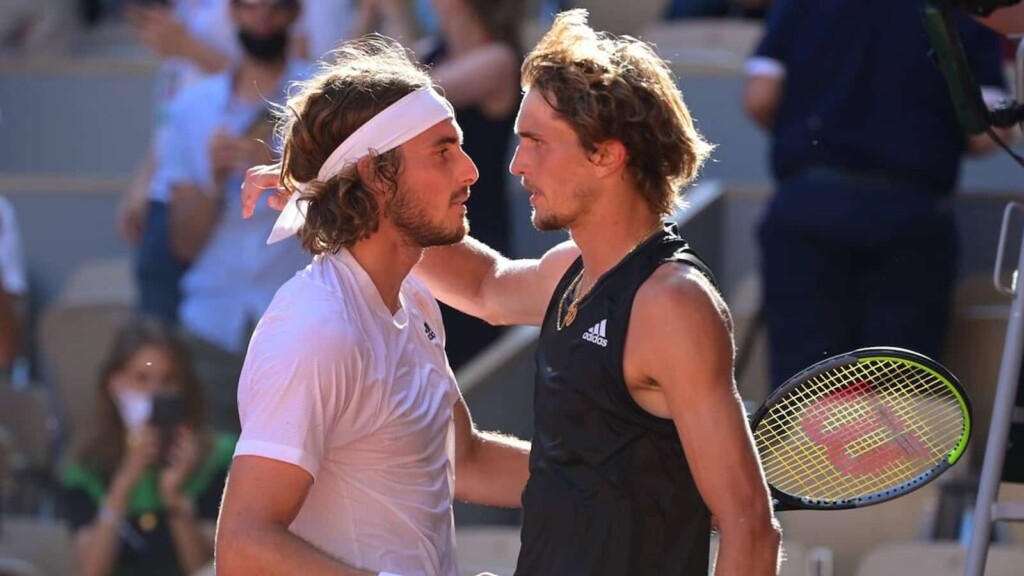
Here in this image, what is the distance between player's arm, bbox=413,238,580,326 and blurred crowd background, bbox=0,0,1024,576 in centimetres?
132

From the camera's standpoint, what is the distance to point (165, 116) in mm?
5973

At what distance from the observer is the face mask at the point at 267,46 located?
5.62 metres

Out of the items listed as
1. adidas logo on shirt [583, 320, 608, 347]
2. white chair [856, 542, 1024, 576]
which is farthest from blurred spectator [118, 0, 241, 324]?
adidas logo on shirt [583, 320, 608, 347]

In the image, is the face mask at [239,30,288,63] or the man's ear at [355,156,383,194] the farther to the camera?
the face mask at [239,30,288,63]

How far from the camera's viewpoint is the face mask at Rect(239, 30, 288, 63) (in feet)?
18.5

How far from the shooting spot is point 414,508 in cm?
277

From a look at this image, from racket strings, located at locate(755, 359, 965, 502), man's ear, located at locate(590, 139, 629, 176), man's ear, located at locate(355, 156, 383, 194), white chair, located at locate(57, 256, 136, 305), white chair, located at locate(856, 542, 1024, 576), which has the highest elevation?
man's ear, located at locate(590, 139, 629, 176)

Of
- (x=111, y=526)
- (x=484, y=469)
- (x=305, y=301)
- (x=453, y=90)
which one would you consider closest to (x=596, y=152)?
(x=305, y=301)

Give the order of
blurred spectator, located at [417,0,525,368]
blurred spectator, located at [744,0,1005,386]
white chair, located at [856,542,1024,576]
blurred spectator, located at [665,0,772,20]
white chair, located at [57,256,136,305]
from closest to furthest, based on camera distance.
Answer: white chair, located at [856,542,1024,576]
blurred spectator, located at [744,0,1005,386]
blurred spectator, located at [417,0,525,368]
white chair, located at [57,256,136,305]
blurred spectator, located at [665,0,772,20]

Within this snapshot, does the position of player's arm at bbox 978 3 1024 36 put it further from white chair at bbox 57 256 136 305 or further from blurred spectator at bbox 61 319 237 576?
white chair at bbox 57 256 136 305

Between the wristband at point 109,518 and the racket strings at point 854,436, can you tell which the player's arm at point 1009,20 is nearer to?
the racket strings at point 854,436

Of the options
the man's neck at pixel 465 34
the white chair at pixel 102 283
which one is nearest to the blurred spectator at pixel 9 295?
the white chair at pixel 102 283

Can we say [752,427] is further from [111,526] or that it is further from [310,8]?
[310,8]

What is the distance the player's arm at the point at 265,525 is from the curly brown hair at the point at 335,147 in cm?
42
